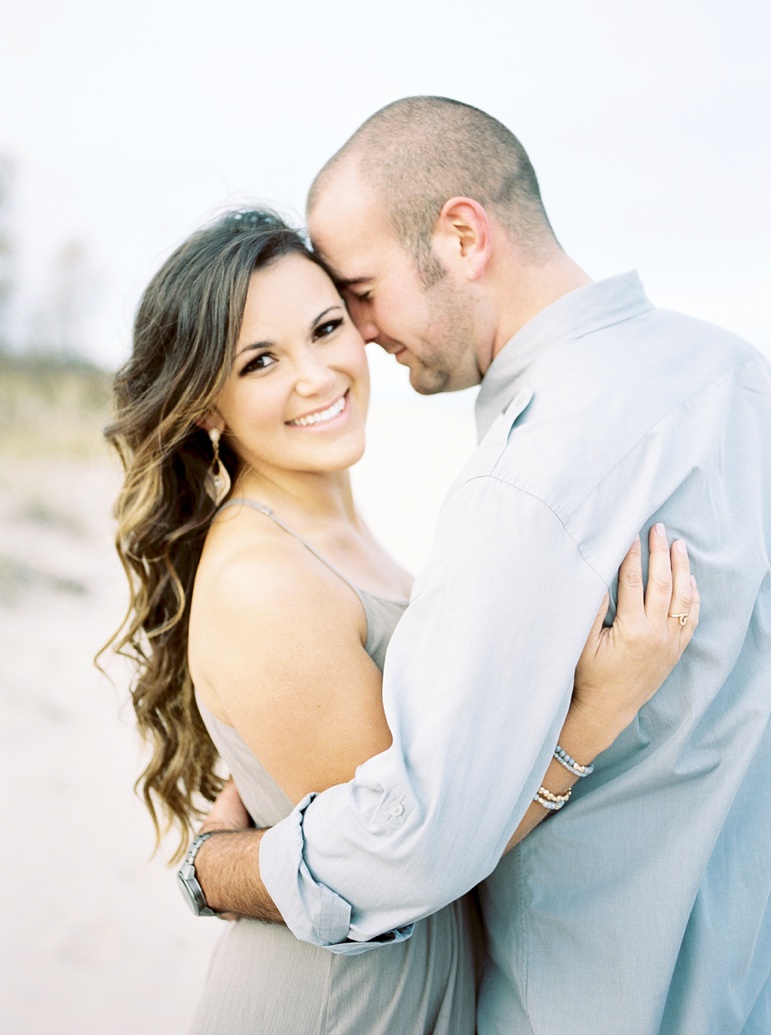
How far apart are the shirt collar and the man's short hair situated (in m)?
0.19

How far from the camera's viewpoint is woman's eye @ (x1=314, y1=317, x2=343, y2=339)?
6.20 ft

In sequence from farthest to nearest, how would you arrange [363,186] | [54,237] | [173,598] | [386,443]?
1. [386,443]
2. [54,237]
3. [173,598]
4. [363,186]

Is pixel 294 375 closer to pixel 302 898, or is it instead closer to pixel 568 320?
pixel 568 320

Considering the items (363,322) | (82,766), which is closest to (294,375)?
(363,322)

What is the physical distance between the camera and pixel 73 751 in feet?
23.2

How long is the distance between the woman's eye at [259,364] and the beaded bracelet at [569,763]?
0.91 m

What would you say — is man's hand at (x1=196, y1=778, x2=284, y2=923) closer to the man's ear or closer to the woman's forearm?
the woman's forearm

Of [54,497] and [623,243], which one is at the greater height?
[623,243]

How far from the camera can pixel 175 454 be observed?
2027 millimetres

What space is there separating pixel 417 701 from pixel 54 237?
371 inches

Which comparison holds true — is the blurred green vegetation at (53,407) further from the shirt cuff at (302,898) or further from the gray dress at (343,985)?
the shirt cuff at (302,898)

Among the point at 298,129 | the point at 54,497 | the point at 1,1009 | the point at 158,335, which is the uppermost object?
the point at 298,129

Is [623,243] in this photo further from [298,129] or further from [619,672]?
[619,672]

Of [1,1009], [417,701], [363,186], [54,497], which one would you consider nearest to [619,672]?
[417,701]
